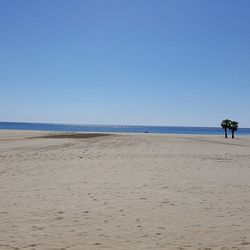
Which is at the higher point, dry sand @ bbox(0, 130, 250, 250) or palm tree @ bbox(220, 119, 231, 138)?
palm tree @ bbox(220, 119, 231, 138)

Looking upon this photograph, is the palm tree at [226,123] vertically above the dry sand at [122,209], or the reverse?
the palm tree at [226,123]

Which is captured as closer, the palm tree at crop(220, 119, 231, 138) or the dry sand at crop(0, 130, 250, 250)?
the dry sand at crop(0, 130, 250, 250)

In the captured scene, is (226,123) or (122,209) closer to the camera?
(122,209)

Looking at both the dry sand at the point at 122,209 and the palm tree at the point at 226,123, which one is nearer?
the dry sand at the point at 122,209

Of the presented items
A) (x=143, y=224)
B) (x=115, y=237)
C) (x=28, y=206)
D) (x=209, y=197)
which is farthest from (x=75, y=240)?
(x=209, y=197)

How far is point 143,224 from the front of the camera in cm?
944

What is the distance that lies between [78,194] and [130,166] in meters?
8.74

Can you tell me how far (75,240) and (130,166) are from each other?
44.8 ft

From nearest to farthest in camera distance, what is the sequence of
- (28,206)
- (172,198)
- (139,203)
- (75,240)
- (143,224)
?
(75,240) < (143,224) < (28,206) < (139,203) < (172,198)

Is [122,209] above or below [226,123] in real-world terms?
below

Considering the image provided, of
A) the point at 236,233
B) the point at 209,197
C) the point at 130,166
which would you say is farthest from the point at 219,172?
the point at 236,233

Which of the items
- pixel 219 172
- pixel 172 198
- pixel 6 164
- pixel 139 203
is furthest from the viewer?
pixel 6 164

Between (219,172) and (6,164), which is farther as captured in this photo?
(6,164)

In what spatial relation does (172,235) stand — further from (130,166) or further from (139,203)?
(130,166)
